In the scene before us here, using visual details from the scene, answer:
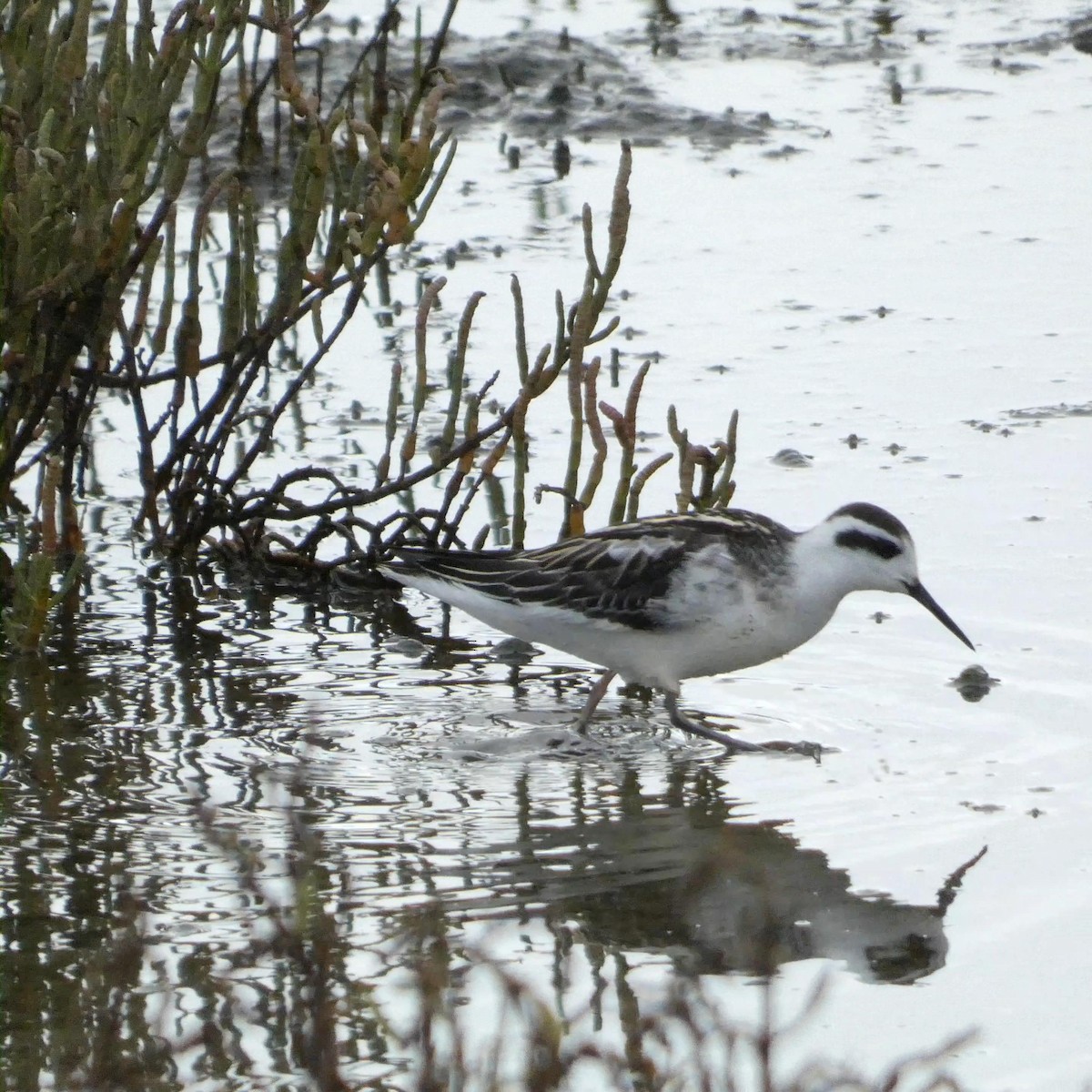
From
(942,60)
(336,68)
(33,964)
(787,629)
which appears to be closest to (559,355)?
(787,629)

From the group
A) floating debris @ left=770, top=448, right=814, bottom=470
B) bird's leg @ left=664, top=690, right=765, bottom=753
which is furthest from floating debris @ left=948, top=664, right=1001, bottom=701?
floating debris @ left=770, top=448, right=814, bottom=470

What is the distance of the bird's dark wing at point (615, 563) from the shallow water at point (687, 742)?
440mm

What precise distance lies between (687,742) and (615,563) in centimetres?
65

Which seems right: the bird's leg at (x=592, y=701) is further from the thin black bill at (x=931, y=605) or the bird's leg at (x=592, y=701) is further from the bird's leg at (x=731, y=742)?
the thin black bill at (x=931, y=605)

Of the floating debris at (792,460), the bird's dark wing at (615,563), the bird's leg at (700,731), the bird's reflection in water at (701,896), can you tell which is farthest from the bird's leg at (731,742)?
the floating debris at (792,460)

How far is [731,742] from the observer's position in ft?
22.4

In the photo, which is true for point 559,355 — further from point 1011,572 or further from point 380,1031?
point 380,1031

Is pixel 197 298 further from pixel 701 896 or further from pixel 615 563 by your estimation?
pixel 701 896

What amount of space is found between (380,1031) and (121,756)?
2108 mm

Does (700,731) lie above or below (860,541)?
below

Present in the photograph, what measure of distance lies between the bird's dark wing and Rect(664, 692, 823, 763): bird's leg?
333 millimetres

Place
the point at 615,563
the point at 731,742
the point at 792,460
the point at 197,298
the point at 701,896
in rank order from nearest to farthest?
the point at 701,896 → the point at 731,742 → the point at 615,563 → the point at 197,298 → the point at 792,460

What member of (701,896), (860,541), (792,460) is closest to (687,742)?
(860,541)

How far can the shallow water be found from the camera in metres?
5.12
